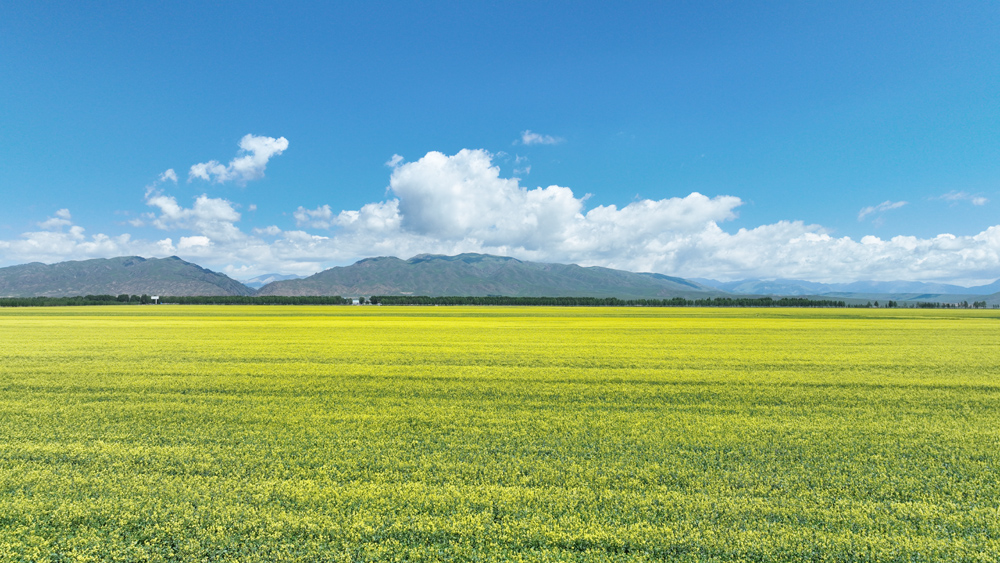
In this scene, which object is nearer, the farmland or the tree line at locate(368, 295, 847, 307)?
the farmland

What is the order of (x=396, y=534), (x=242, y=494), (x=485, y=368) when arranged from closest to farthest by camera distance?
(x=396, y=534), (x=242, y=494), (x=485, y=368)

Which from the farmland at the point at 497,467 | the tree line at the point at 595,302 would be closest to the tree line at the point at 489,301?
the tree line at the point at 595,302

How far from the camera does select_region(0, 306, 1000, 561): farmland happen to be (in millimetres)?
4828

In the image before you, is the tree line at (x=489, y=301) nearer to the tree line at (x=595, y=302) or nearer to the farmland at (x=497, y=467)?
the tree line at (x=595, y=302)

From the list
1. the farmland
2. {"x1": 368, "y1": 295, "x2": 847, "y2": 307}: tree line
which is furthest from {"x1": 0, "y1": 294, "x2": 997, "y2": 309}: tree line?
the farmland

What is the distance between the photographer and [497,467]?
21.6 feet

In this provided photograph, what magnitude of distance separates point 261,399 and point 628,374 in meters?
11.4

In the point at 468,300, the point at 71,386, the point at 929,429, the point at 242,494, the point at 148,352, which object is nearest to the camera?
the point at 242,494

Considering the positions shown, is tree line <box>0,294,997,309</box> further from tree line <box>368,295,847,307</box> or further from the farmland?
the farmland

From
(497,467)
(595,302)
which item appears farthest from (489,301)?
(497,467)

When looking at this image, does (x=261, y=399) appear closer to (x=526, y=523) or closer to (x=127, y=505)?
(x=127, y=505)

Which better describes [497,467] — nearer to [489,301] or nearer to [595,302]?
[595,302]

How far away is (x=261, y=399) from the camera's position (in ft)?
36.1

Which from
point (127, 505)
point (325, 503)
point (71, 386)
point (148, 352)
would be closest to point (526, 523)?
point (325, 503)
